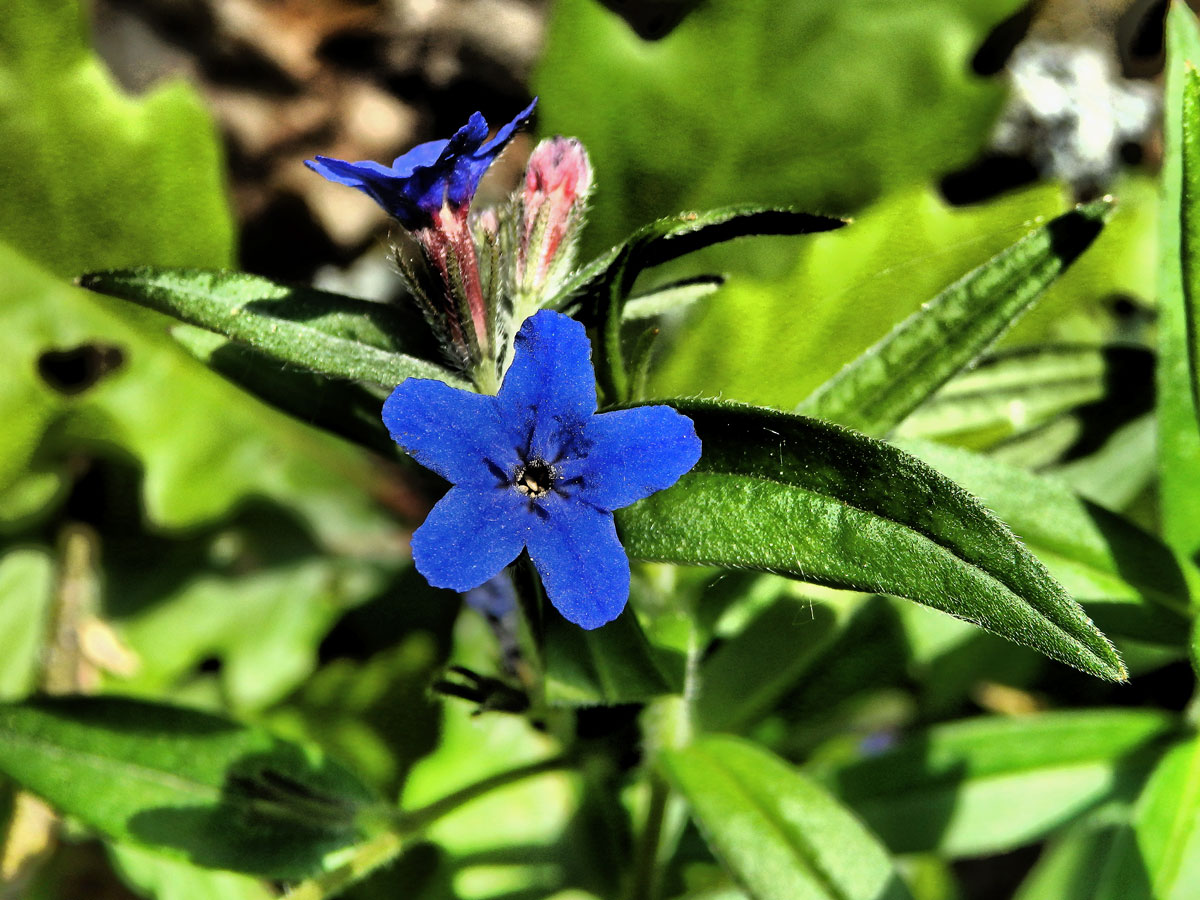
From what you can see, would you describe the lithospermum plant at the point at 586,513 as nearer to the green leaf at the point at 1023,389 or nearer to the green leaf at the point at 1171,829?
the green leaf at the point at 1023,389

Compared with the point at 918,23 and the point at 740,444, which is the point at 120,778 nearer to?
the point at 740,444

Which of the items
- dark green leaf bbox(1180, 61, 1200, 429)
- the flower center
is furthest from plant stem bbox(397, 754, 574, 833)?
dark green leaf bbox(1180, 61, 1200, 429)

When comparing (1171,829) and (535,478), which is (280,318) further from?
(1171,829)

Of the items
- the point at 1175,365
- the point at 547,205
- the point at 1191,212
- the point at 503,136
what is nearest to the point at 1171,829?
the point at 1175,365

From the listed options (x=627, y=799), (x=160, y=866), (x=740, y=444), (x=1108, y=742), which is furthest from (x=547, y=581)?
(x=160, y=866)

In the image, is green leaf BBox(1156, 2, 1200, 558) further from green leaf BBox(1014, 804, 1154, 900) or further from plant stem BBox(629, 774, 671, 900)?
plant stem BBox(629, 774, 671, 900)

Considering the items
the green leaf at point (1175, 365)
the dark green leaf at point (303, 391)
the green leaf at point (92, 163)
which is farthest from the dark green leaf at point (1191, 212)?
the green leaf at point (92, 163)
